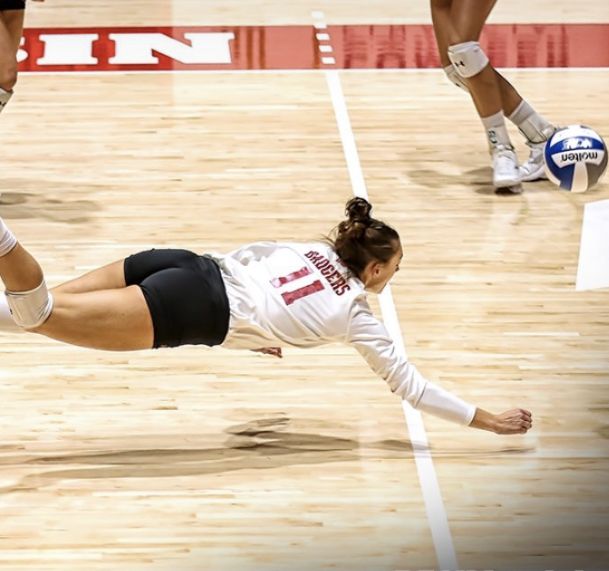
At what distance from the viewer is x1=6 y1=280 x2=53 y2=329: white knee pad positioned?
4.18 m

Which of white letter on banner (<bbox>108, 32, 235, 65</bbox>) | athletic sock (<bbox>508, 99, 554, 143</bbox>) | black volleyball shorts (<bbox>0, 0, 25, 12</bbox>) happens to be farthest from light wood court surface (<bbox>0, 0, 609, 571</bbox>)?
black volleyball shorts (<bbox>0, 0, 25, 12</bbox>)

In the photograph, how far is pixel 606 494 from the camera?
4.52 m

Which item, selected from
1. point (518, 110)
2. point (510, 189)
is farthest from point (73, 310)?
point (518, 110)

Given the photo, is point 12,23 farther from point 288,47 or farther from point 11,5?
point 288,47

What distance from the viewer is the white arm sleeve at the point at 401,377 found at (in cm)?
446

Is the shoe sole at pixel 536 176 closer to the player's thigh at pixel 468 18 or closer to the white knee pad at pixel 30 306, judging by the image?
the player's thigh at pixel 468 18

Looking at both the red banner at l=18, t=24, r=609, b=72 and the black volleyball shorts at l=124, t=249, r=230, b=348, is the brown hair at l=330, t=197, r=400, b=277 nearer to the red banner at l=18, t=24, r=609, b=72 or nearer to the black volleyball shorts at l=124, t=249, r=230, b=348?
the black volleyball shorts at l=124, t=249, r=230, b=348

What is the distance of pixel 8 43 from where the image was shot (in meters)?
6.41

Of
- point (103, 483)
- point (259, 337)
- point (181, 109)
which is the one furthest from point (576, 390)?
point (181, 109)

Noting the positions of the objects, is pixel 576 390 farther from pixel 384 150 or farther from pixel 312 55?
pixel 312 55

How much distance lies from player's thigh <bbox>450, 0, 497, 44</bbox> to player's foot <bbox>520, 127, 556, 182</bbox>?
0.67m

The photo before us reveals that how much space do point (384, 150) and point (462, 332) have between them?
7.15 feet

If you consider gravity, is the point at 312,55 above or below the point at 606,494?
above

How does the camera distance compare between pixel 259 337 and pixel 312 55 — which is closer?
pixel 259 337
